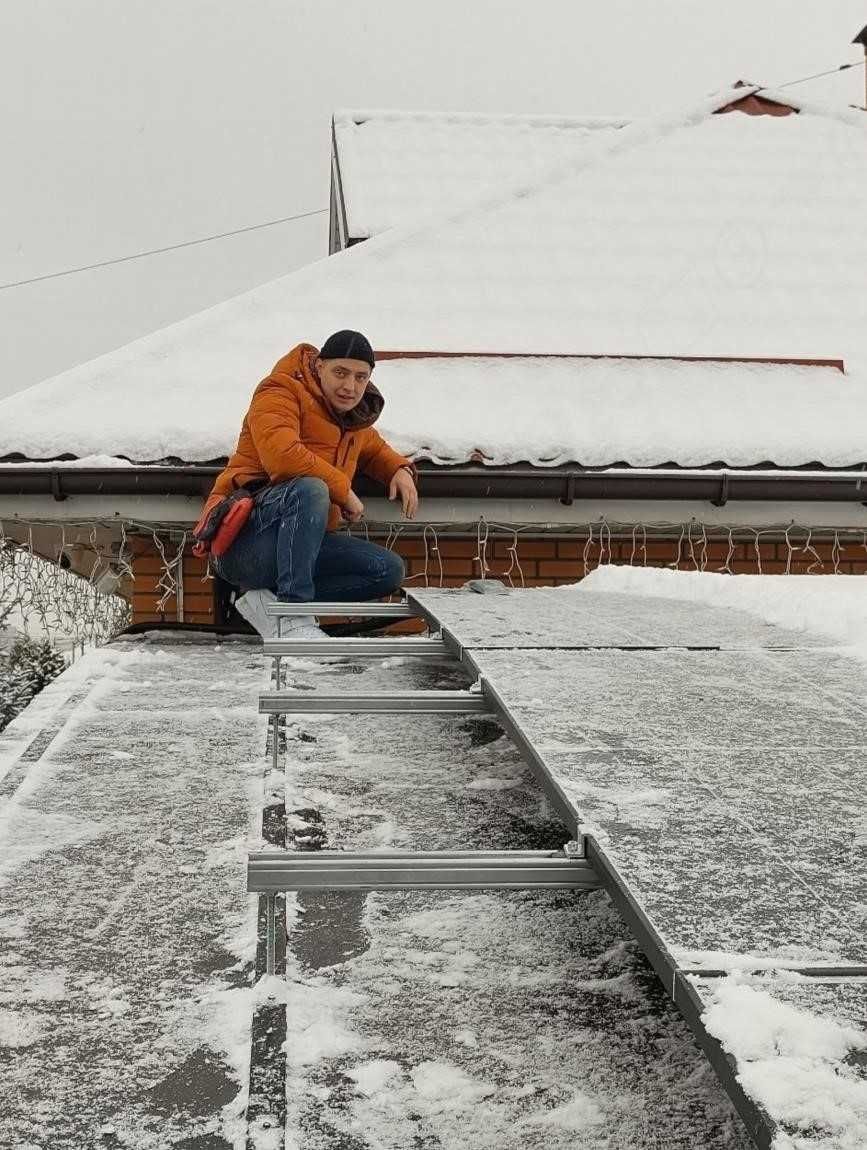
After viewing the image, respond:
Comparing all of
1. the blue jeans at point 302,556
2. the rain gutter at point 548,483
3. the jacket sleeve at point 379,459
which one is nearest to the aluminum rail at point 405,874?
the blue jeans at point 302,556

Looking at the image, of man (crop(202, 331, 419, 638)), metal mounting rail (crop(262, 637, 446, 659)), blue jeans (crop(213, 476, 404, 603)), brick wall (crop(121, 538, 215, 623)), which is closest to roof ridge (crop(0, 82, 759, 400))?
brick wall (crop(121, 538, 215, 623))

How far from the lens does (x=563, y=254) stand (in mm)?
6680

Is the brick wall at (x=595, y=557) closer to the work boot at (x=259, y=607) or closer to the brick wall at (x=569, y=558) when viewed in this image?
the brick wall at (x=569, y=558)

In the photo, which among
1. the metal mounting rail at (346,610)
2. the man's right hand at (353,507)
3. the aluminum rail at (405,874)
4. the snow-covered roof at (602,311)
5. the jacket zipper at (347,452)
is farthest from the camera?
the snow-covered roof at (602,311)

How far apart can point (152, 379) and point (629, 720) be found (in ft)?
13.5

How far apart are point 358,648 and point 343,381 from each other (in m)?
Answer: 1.31

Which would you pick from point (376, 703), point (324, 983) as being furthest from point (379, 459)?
point (324, 983)

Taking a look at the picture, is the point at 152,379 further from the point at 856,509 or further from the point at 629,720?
the point at 629,720

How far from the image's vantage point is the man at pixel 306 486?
3.53 metres

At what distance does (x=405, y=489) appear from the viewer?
4.02 meters

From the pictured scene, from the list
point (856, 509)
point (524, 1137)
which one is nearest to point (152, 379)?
point (856, 509)

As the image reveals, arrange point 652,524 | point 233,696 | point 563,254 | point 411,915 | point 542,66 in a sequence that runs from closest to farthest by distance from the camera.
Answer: point 411,915 < point 233,696 < point 652,524 < point 563,254 < point 542,66

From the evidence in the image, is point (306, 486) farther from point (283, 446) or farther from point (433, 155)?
point (433, 155)

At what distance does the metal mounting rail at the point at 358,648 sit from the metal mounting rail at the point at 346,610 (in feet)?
1.44
